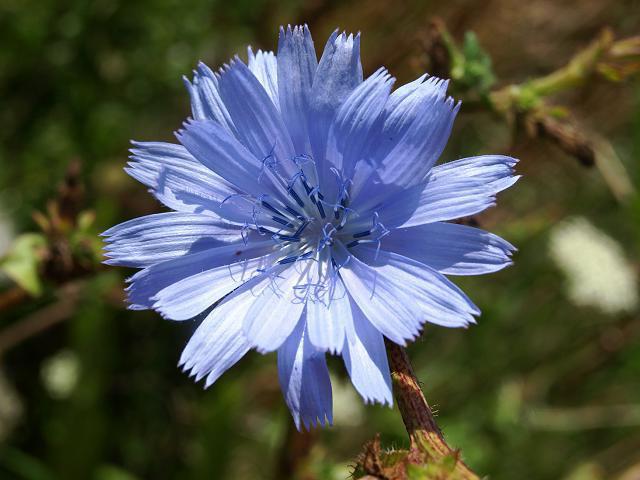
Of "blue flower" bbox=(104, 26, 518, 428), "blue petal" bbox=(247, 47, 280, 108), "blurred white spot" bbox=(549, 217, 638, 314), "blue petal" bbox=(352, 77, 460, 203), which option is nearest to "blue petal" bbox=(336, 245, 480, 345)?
"blue flower" bbox=(104, 26, 518, 428)

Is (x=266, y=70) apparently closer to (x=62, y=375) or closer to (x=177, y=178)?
(x=177, y=178)

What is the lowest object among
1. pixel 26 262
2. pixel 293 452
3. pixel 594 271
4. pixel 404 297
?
pixel 404 297

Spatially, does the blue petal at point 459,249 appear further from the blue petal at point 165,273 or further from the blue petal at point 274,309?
the blue petal at point 165,273

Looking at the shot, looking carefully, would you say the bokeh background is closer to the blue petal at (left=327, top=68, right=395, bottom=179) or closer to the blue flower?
the blue flower

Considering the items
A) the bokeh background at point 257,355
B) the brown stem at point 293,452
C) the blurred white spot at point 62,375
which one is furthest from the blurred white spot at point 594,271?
the blurred white spot at point 62,375

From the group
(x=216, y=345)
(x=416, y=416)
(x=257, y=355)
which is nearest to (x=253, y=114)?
(x=216, y=345)

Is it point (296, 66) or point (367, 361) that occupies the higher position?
point (296, 66)
